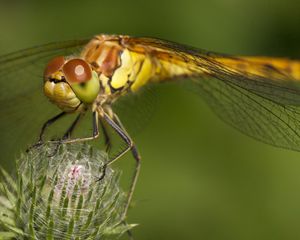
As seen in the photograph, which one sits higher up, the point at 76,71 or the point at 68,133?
the point at 76,71

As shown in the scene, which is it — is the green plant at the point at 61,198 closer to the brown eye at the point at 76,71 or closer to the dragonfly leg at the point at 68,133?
the dragonfly leg at the point at 68,133

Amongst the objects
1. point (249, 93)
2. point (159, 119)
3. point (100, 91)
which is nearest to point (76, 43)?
point (100, 91)

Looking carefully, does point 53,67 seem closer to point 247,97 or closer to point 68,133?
point 68,133

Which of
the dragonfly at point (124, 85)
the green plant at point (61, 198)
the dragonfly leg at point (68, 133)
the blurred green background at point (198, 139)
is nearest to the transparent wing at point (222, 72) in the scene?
the dragonfly at point (124, 85)

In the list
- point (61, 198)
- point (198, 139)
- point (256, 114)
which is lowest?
point (198, 139)

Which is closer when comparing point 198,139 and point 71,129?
point 71,129

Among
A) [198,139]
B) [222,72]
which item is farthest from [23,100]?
[198,139]

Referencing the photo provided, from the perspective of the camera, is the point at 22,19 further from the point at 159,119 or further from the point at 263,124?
the point at 263,124
